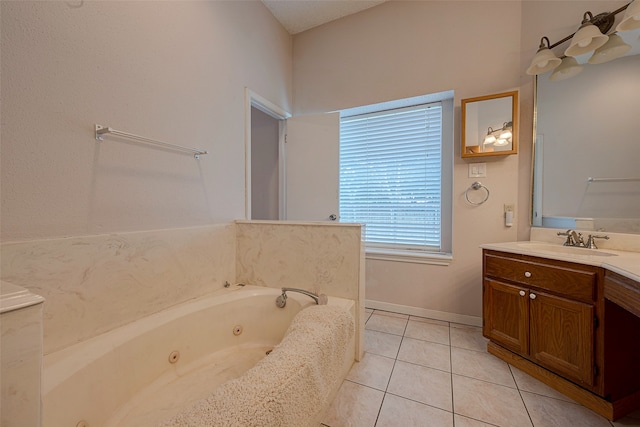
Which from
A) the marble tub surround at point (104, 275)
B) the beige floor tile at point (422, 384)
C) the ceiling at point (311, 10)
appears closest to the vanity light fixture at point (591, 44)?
the ceiling at point (311, 10)

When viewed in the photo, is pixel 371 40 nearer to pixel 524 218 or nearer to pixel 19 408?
pixel 524 218

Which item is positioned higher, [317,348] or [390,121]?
[390,121]

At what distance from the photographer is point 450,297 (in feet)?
7.22

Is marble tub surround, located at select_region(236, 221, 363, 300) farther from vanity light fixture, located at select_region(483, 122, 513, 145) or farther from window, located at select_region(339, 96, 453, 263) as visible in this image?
vanity light fixture, located at select_region(483, 122, 513, 145)

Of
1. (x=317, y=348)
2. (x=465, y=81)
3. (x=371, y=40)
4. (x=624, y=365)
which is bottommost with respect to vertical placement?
(x=624, y=365)

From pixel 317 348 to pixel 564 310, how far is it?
4.61 feet

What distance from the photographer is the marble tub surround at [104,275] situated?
96cm

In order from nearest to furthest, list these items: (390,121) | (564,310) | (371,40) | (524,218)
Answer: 1. (564,310)
2. (524,218)
3. (371,40)
4. (390,121)

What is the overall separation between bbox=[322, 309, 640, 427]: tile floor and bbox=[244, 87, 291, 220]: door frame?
1.50 m

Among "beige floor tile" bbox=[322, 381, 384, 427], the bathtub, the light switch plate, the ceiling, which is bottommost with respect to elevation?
"beige floor tile" bbox=[322, 381, 384, 427]

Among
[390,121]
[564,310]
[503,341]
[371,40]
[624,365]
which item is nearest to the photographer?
[624,365]

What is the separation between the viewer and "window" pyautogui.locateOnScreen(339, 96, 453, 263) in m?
2.39

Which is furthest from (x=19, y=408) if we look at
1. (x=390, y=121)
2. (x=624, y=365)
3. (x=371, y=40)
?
(x=371, y=40)

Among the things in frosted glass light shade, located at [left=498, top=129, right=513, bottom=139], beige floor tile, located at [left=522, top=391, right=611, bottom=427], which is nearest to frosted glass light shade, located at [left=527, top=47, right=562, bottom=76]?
frosted glass light shade, located at [left=498, top=129, right=513, bottom=139]
